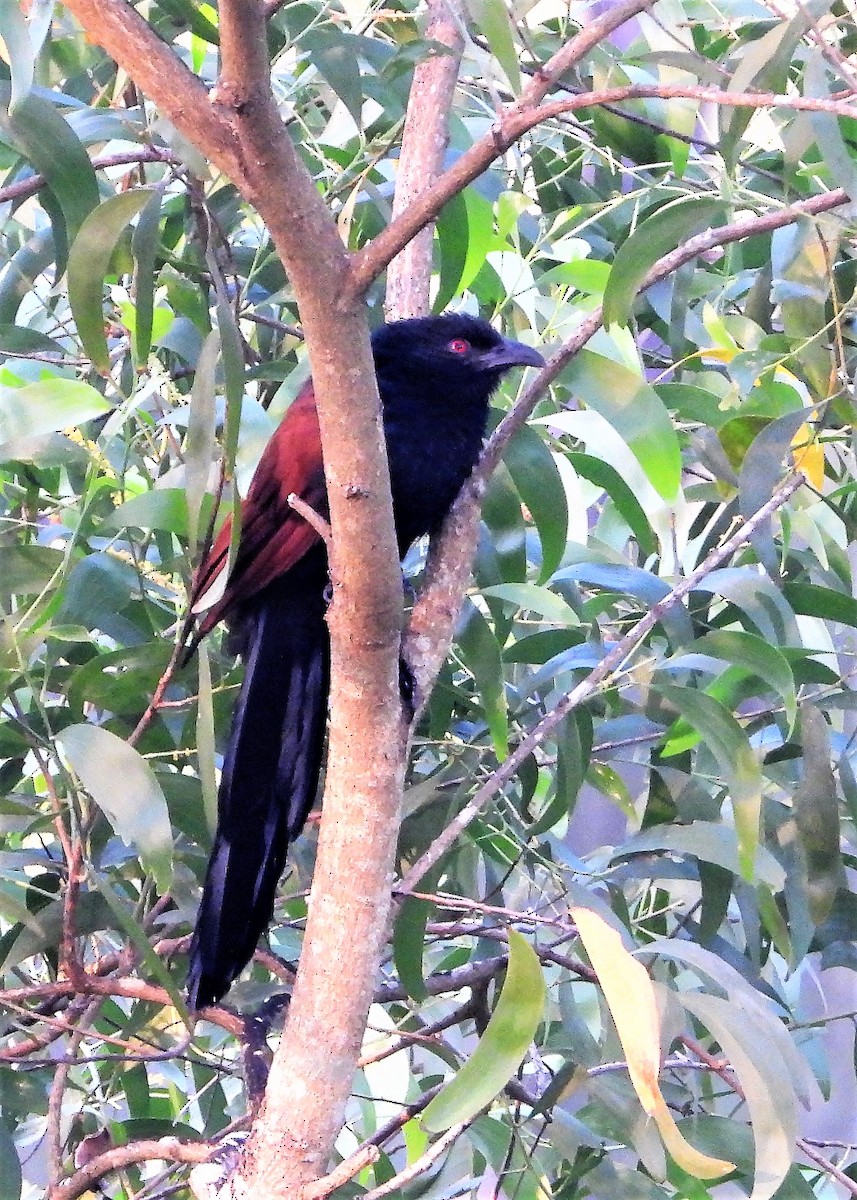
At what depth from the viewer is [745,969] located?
114cm

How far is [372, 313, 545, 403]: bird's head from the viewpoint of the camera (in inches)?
53.5

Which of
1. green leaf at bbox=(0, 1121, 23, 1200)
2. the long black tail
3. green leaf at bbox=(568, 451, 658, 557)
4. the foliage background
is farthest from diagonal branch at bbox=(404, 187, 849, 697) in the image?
green leaf at bbox=(0, 1121, 23, 1200)

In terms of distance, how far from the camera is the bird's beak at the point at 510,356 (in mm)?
1285

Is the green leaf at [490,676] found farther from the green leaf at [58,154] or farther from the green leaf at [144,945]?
the green leaf at [58,154]

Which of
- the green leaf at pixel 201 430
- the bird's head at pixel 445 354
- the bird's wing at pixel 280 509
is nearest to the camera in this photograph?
the green leaf at pixel 201 430

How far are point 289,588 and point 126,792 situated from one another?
1.52 feet

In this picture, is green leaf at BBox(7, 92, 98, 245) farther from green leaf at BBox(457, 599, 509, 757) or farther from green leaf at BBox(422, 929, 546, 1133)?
green leaf at BBox(422, 929, 546, 1133)

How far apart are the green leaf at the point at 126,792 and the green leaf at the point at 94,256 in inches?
11.5

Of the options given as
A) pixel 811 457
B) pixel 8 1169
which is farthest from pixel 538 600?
pixel 8 1169

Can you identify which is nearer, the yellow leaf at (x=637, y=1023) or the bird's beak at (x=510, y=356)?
the yellow leaf at (x=637, y=1023)

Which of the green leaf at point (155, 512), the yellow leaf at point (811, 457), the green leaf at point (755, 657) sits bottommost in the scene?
the green leaf at point (755, 657)

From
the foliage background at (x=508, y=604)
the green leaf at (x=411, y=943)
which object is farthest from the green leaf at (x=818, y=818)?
the green leaf at (x=411, y=943)

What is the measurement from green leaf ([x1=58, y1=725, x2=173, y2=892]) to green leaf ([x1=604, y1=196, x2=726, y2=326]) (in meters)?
0.45

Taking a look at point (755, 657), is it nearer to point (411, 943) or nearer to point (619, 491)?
point (619, 491)
